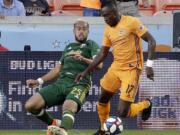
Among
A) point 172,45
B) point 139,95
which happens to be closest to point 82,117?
point 139,95

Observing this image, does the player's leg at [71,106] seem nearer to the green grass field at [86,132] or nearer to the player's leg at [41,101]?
the player's leg at [41,101]

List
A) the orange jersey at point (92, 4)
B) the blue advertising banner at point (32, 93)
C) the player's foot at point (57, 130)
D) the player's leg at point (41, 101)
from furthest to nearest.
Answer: the orange jersey at point (92, 4), the blue advertising banner at point (32, 93), the player's leg at point (41, 101), the player's foot at point (57, 130)

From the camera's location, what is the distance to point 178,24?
15.6m

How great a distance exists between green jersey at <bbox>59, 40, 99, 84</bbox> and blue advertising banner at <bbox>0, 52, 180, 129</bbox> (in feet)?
10.0

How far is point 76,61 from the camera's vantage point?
11.8 m

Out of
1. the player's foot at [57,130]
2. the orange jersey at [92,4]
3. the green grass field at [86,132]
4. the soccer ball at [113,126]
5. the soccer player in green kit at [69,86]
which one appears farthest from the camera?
the orange jersey at [92,4]

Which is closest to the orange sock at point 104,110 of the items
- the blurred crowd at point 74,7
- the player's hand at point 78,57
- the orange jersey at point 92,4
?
the player's hand at point 78,57

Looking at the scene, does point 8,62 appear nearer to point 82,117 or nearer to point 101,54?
point 82,117

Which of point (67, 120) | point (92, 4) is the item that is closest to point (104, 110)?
point (67, 120)

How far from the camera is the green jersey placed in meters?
11.8

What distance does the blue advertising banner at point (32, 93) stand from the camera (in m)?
14.9

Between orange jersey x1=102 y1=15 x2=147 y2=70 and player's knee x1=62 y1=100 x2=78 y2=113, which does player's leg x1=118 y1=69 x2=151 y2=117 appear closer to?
orange jersey x1=102 y1=15 x2=147 y2=70

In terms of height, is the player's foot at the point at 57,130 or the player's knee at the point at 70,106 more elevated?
the player's knee at the point at 70,106

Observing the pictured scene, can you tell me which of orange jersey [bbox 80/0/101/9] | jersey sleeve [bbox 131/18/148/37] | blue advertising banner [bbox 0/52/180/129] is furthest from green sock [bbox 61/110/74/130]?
orange jersey [bbox 80/0/101/9]
